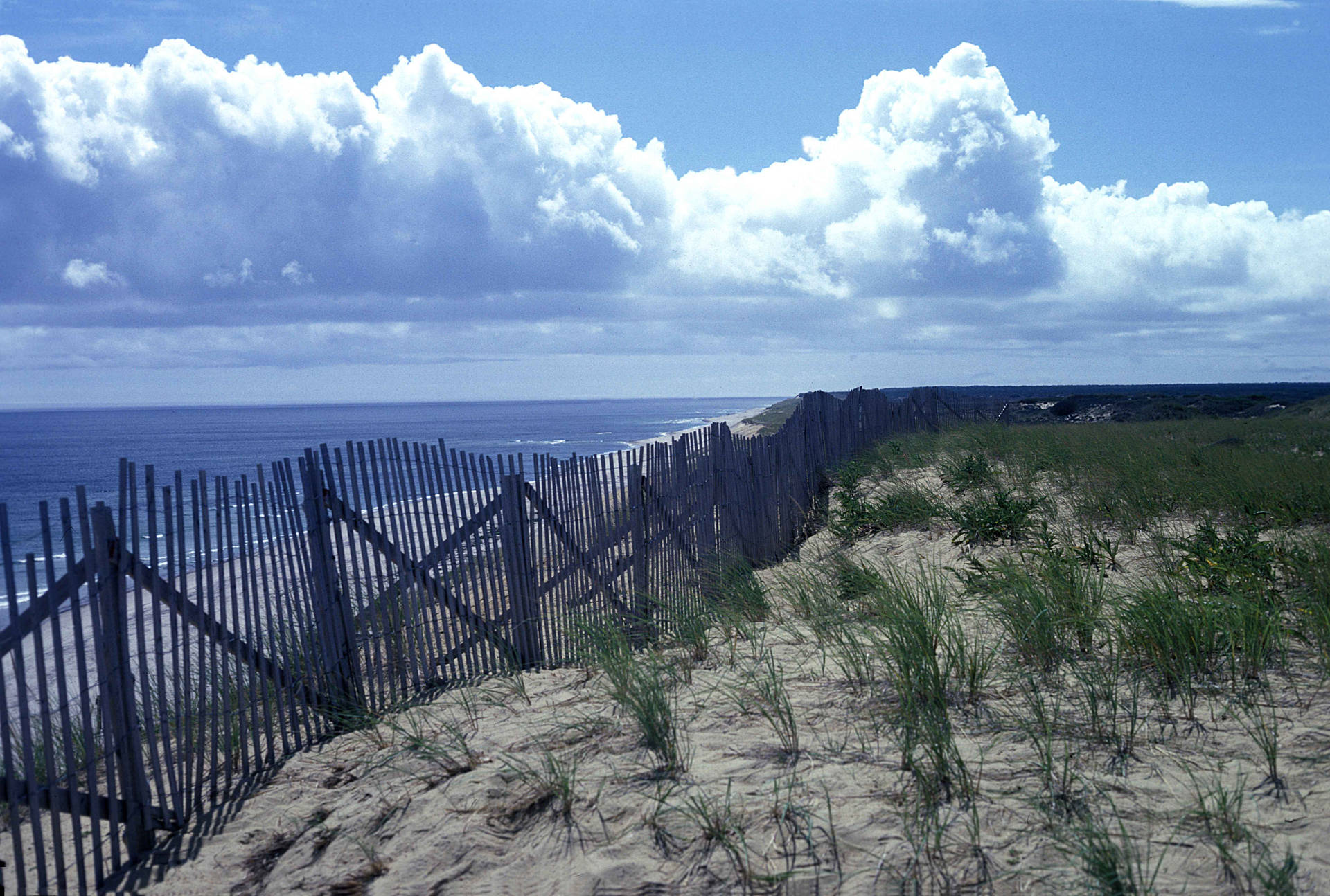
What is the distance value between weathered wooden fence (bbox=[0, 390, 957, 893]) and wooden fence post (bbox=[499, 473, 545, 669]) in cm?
1

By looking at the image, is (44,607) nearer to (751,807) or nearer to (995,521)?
(751,807)

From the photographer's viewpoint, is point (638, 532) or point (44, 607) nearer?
point (44, 607)

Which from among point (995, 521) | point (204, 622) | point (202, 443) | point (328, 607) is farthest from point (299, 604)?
point (202, 443)

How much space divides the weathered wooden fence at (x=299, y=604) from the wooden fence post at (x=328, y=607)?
0.4 inches

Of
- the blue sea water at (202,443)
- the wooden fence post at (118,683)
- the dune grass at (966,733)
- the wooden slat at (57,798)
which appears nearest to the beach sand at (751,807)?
the dune grass at (966,733)

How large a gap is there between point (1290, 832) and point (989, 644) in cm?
177

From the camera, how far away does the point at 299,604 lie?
4.40 metres

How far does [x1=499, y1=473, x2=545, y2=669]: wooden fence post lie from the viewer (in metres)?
5.47

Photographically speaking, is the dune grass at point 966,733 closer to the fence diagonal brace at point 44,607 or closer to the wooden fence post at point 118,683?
the wooden fence post at point 118,683

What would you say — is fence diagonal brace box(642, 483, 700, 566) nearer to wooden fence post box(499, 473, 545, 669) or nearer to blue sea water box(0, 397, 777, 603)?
wooden fence post box(499, 473, 545, 669)

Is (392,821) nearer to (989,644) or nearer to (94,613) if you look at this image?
(94,613)

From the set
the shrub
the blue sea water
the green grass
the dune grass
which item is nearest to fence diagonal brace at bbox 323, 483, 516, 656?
the dune grass

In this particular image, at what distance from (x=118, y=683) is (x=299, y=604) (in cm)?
101

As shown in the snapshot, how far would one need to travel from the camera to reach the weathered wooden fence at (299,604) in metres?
3.31
